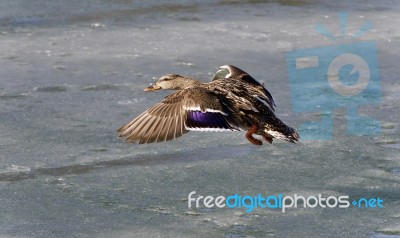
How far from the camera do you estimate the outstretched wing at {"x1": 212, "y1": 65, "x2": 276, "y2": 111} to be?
509cm

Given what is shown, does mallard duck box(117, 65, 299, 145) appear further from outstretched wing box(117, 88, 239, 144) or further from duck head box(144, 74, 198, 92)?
duck head box(144, 74, 198, 92)

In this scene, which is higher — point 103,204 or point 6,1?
point 6,1

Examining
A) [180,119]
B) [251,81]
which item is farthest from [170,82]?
[180,119]

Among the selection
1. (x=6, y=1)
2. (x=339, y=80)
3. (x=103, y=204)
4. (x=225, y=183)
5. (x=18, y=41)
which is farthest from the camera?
(x=6, y=1)

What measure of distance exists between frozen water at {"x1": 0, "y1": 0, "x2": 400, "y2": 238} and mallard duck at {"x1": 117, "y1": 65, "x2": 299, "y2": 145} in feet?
1.04

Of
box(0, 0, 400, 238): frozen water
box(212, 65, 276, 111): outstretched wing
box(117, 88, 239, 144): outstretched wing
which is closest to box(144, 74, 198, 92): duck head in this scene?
box(212, 65, 276, 111): outstretched wing

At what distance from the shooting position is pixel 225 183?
16.4 ft

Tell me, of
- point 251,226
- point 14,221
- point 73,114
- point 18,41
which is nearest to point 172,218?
point 251,226

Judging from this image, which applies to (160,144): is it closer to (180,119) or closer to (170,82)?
(170,82)

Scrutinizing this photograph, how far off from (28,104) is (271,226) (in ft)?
7.90

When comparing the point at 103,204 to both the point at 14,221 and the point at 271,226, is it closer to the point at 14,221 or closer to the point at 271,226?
the point at 14,221

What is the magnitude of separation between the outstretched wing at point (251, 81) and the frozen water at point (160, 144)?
0.38 metres

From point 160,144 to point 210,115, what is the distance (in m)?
1.08

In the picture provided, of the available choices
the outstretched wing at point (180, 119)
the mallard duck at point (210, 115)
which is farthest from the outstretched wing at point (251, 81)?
the outstretched wing at point (180, 119)
